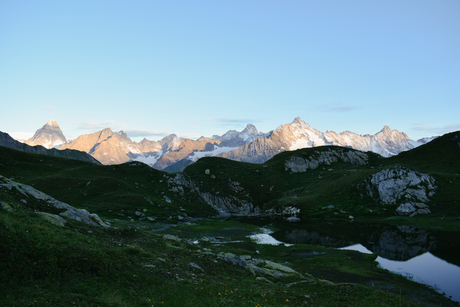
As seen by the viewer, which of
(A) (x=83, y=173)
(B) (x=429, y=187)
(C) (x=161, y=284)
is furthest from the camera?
(A) (x=83, y=173)

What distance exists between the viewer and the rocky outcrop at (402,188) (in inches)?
4303

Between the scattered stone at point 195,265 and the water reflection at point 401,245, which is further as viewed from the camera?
the water reflection at point 401,245

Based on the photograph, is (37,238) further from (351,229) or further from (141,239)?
(351,229)

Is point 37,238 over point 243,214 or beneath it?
over

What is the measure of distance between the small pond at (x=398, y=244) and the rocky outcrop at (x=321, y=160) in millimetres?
89185

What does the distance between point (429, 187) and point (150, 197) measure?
132m

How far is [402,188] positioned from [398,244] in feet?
200

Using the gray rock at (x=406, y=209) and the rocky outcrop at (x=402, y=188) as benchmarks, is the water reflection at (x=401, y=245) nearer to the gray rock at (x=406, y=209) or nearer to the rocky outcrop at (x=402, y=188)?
the gray rock at (x=406, y=209)

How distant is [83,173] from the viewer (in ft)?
461

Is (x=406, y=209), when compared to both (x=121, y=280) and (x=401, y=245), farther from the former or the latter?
(x=121, y=280)

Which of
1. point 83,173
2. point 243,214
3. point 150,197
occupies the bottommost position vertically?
point 243,214

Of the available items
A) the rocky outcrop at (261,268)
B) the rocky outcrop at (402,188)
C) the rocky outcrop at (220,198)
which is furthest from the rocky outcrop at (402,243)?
the rocky outcrop at (220,198)

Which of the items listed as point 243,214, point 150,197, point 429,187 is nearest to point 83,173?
point 150,197

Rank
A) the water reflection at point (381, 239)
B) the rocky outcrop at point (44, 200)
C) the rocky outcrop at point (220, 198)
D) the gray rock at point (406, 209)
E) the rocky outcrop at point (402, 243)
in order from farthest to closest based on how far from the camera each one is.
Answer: the rocky outcrop at point (220, 198)
the gray rock at point (406, 209)
the water reflection at point (381, 239)
the rocky outcrop at point (402, 243)
the rocky outcrop at point (44, 200)
